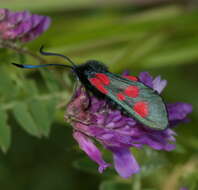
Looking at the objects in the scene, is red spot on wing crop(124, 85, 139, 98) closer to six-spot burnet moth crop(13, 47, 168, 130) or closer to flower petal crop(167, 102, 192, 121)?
six-spot burnet moth crop(13, 47, 168, 130)

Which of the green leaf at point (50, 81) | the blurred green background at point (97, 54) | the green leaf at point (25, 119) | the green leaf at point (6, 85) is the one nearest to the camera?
the green leaf at point (25, 119)

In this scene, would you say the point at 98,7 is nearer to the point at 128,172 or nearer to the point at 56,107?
the point at 56,107

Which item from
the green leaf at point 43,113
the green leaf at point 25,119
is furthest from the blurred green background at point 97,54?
the green leaf at point 25,119

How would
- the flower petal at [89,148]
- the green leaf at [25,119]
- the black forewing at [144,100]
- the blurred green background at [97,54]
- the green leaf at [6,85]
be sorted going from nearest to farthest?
the black forewing at [144,100], the flower petal at [89,148], the green leaf at [25,119], the green leaf at [6,85], the blurred green background at [97,54]

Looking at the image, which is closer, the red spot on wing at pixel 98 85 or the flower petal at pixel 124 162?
the red spot on wing at pixel 98 85

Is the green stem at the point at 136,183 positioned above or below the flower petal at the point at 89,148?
below

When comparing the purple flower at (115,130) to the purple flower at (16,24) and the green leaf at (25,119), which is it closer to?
the green leaf at (25,119)

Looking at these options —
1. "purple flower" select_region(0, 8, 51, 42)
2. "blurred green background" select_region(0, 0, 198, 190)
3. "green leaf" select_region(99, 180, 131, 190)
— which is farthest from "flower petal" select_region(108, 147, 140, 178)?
"blurred green background" select_region(0, 0, 198, 190)

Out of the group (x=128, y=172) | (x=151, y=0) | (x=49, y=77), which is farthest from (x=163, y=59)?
(x=128, y=172)
